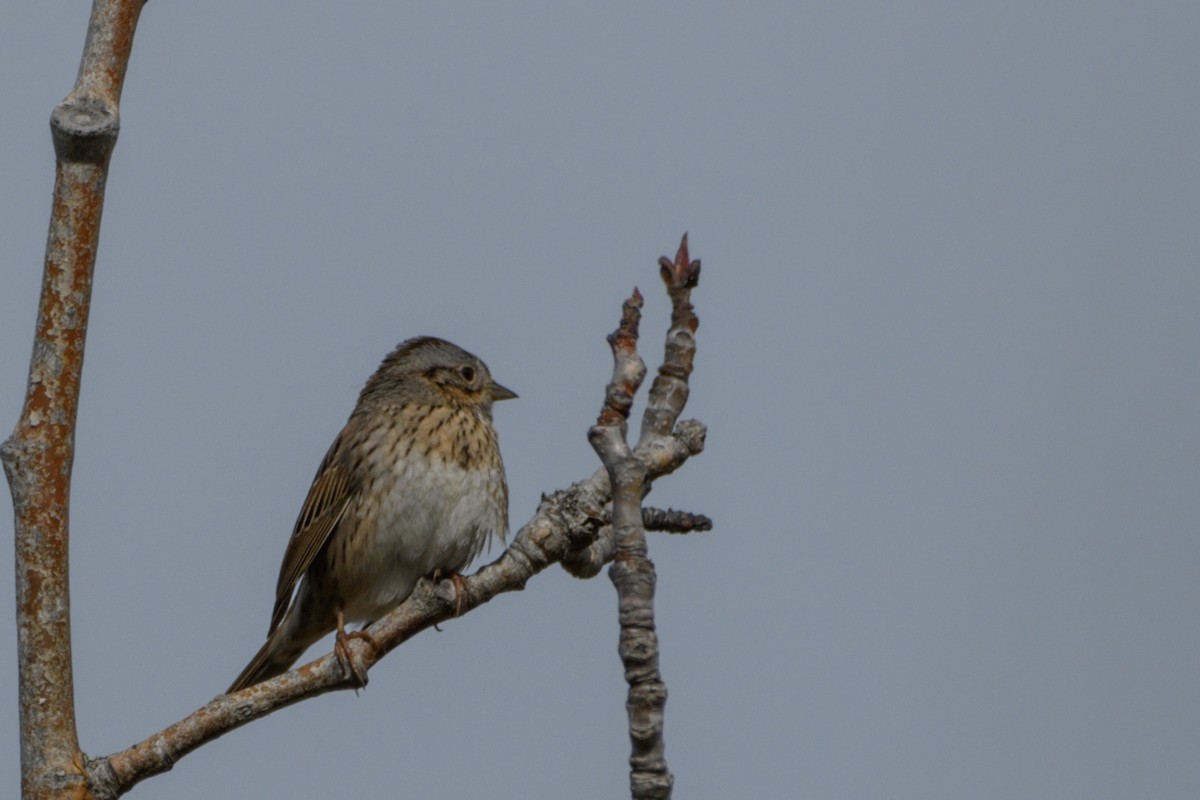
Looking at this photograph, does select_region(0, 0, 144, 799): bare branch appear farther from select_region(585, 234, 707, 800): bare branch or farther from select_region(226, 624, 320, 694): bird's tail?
select_region(226, 624, 320, 694): bird's tail

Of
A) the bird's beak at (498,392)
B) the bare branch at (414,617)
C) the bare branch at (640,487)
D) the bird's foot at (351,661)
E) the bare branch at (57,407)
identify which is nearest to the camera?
the bare branch at (640,487)

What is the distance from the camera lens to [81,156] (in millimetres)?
3213

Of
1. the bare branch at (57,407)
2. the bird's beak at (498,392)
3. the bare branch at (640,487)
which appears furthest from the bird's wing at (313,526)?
the bare branch at (57,407)

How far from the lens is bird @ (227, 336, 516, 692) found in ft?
21.7

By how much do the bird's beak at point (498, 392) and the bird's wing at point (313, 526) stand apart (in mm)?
948

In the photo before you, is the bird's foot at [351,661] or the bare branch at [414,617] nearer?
the bare branch at [414,617]

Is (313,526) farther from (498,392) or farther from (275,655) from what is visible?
(498,392)

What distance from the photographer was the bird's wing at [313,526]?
689 centimetres

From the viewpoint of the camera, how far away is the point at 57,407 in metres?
3.27

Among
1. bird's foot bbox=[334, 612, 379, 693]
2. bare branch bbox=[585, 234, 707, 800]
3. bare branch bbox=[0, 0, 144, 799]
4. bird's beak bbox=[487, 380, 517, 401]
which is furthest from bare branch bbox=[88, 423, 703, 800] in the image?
bird's beak bbox=[487, 380, 517, 401]

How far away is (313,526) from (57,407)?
372 centimetres

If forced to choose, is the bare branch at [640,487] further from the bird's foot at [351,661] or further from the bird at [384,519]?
the bird at [384,519]

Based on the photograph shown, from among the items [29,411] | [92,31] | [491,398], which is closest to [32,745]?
[29,411]

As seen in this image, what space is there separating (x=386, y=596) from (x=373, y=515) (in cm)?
35
